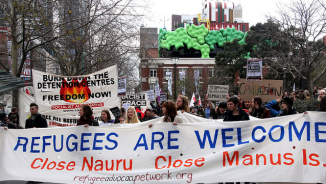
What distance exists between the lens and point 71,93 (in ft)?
30.5

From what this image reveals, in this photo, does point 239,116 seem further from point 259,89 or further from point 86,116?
point 259,89

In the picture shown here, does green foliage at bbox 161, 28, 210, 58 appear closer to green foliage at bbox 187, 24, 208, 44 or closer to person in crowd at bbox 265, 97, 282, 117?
green foliage at bbox 187, 24, 208, 44

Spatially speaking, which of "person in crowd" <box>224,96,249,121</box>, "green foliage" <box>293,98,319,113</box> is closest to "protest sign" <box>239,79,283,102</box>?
"green foliage" <box>293,98,319,113</box>

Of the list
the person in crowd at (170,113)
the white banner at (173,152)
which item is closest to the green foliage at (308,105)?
the white banner at (173,152)

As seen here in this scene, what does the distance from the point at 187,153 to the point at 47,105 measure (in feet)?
14.9

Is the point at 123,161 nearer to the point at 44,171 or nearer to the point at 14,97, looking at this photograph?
the point at 44,171

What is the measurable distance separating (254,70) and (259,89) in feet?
2.00

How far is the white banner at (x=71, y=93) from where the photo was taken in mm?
9227

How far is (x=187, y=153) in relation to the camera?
6.28 m

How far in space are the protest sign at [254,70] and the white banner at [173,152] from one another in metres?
5.04

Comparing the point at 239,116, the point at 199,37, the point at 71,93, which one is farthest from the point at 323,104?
the point at 199,37

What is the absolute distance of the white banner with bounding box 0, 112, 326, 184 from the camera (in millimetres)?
5961

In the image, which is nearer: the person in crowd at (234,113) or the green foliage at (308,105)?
the person in crowd at (234,113)

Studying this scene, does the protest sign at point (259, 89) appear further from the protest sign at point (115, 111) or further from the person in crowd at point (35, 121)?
the person in crowd at point (35, 121)
